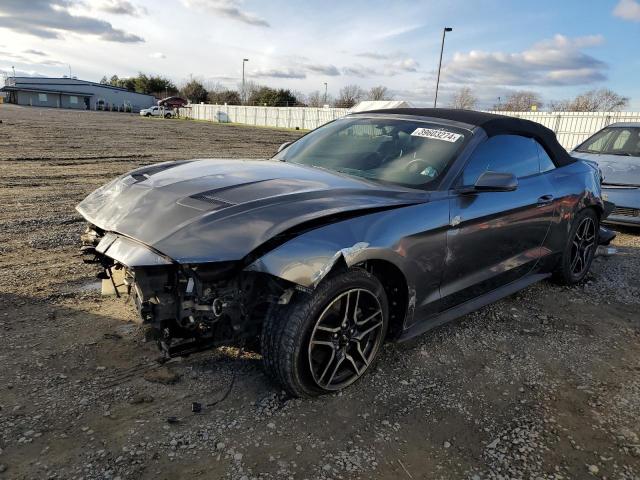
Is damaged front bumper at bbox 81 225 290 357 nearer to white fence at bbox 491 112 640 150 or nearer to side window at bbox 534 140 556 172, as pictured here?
side window at bbox 534 140 556 172

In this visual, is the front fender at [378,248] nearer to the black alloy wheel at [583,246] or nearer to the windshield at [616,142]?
the black alloy wheel at [583,246]

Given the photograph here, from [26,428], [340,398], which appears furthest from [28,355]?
[340,398]


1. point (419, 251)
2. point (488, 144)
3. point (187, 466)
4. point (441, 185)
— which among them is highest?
point (488, 144)

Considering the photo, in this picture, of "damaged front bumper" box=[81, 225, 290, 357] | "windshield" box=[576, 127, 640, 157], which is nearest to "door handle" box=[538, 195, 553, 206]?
"damaged front bumper" box=[81, 225, 290, 357]

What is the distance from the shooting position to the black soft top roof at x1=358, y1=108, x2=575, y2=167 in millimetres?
3682

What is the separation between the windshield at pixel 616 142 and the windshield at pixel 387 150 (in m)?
5.82

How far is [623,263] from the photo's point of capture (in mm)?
5828

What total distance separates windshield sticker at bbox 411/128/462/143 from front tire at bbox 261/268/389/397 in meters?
1.32

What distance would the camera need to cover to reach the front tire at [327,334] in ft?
8.29

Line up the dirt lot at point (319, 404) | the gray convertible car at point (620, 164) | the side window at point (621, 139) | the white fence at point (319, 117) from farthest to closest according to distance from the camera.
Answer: the white fence at point (319, 117) < the side window at point (621, 139) < the gray convertible car at point (620, 164) < the dirt lot at point (319, 404)

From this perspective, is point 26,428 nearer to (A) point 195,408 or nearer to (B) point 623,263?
(A) point 195,408

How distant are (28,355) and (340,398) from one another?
6.53 feet

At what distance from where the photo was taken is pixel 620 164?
24.3ft

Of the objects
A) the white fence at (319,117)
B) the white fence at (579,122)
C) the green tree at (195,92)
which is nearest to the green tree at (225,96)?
the green tree at (195,92)
